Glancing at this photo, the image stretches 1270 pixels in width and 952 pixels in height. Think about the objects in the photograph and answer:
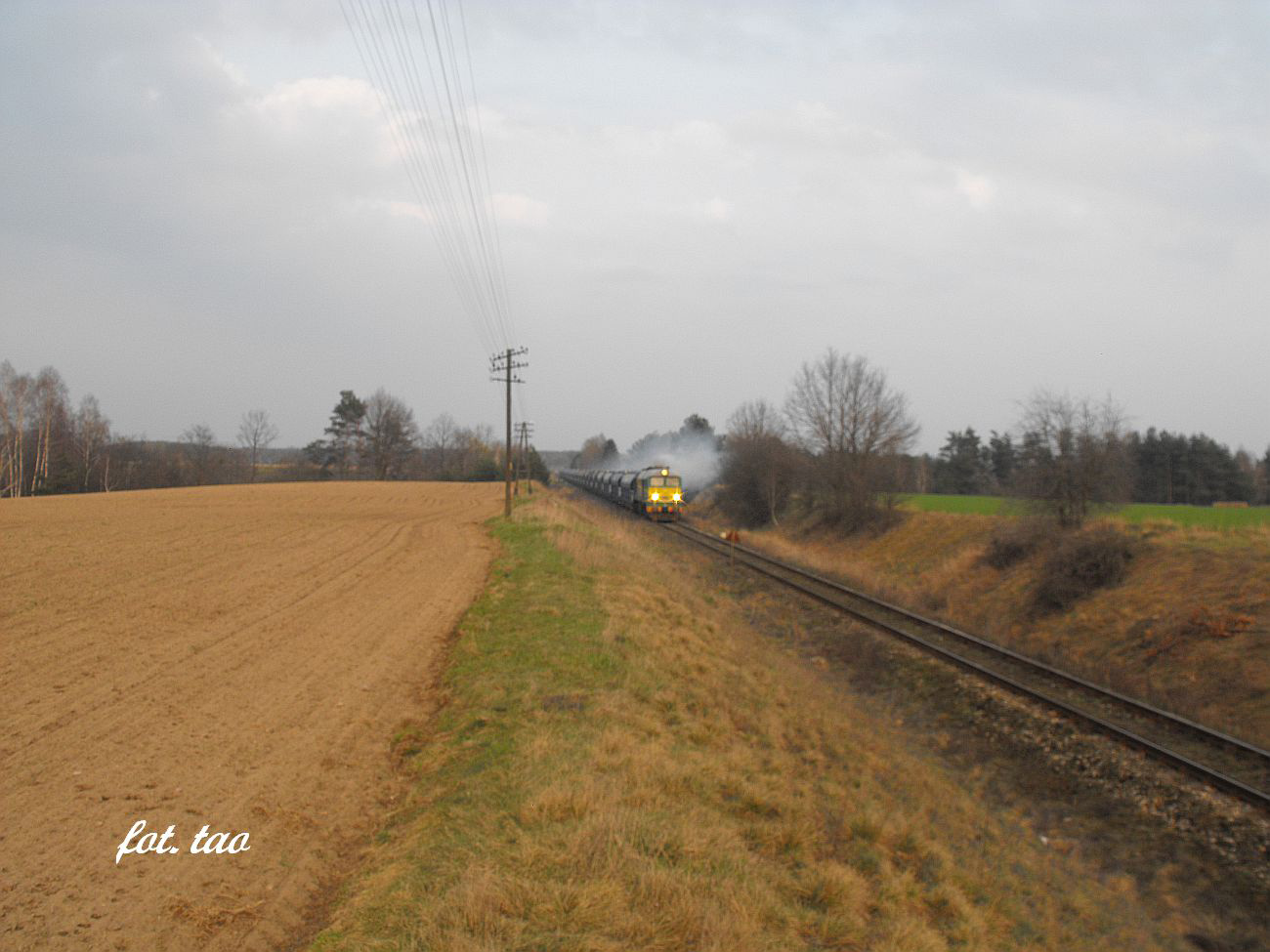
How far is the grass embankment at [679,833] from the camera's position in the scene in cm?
444

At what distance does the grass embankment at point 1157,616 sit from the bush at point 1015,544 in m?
0.31

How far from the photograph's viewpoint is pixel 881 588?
77.7 feet

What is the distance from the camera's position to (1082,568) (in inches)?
734

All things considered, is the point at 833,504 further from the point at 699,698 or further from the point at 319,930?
the point at 319,930

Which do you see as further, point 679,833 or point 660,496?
point 660,496

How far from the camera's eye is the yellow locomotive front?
46.0 meters

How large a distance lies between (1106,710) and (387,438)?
96734 millimetres

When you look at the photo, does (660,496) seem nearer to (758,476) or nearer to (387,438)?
(758,476)

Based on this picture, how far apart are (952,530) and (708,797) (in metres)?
26.1

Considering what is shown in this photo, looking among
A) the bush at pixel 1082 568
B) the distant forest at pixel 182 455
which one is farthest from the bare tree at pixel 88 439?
the bush at pixel 1082 568

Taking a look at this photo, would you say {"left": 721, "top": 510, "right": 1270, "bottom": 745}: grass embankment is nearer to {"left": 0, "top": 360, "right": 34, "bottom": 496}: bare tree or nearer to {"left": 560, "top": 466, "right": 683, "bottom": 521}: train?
{"left": 560, "top": 466, "right": 683, "bottom": 521}: train

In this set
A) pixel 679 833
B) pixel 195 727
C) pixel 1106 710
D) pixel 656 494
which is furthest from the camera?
pixel 656 494

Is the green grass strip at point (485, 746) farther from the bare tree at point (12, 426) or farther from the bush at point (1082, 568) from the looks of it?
the bare tree at point (12, 426)

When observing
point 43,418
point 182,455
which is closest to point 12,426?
point 43,418
